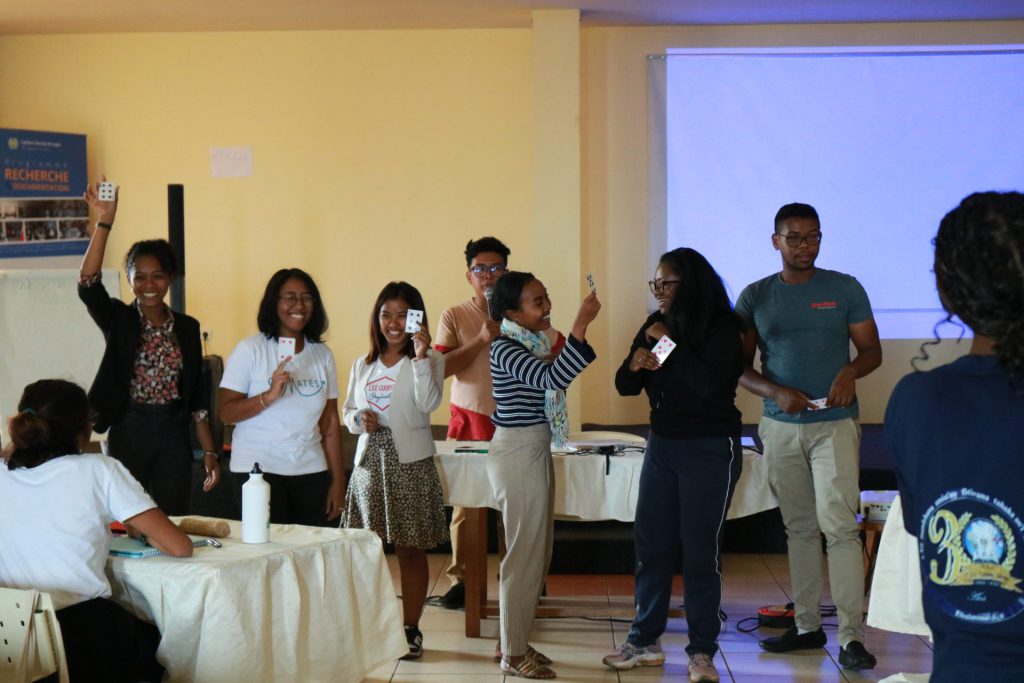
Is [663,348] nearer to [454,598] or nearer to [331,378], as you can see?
[331,378]

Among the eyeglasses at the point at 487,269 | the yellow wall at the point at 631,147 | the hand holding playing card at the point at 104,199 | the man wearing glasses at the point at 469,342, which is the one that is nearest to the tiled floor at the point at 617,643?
the man wearing glasses at the point at 469,342

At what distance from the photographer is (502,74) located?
266 inches

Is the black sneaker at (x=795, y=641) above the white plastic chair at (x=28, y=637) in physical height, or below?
below

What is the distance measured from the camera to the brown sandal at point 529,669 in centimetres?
351

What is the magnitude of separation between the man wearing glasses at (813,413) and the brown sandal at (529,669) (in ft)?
2.75

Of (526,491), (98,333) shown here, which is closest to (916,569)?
(526,491)

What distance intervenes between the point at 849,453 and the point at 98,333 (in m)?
3.98

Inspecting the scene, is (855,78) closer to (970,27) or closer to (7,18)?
(970,27)

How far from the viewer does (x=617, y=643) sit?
395 cm

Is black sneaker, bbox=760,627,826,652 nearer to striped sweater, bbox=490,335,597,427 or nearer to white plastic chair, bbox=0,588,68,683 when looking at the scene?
striped sweater, bbox=490,335,597,427

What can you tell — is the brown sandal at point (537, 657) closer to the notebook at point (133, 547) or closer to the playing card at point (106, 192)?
the notebook at point (133, 547)

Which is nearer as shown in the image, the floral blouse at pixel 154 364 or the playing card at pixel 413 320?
the floral blouse at pixel 154 364

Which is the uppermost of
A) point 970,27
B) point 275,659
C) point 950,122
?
point 970,27

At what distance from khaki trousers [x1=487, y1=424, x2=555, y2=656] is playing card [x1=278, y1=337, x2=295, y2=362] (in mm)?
709
